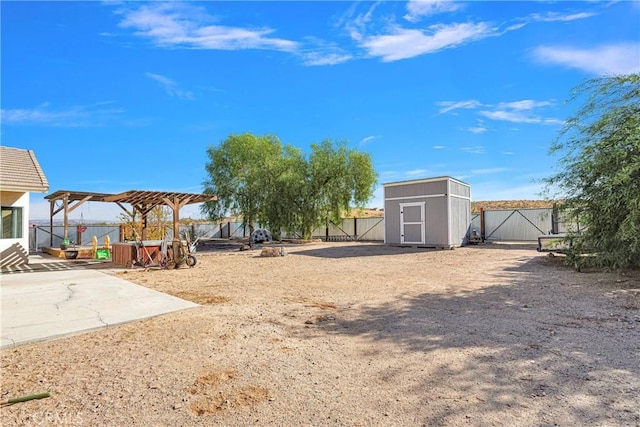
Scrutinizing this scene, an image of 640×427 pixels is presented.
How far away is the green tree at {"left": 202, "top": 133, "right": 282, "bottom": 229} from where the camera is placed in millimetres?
22906

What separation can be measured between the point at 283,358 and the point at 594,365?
303 cm

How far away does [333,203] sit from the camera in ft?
77.2

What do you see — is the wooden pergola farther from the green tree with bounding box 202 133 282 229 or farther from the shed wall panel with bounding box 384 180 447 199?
the shed wall panel with bounding box 384 180 447 199

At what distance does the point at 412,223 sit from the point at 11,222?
1634 centimetres

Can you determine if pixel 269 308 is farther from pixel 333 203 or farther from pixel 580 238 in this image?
pixel 333 203

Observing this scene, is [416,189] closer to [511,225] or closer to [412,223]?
[412,223]

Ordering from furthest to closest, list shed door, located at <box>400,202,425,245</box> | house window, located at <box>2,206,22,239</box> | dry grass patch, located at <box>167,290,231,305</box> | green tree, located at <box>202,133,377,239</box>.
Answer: green tree, located at <box>202,133,377,239</box> → shed door, located at <box>400,202,425,245</box> → house window, located at <box>2,206,22,239</box> → dry grass patch, located at <box>167,290,231,305</box>

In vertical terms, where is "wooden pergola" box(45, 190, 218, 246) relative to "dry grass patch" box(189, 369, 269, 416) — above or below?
above

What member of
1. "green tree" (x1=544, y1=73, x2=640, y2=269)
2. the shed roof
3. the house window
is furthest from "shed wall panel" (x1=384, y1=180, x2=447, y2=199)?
the house window

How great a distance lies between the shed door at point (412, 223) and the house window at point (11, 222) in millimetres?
15838

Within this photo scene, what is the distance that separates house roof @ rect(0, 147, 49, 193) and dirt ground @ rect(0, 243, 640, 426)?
32.8 feet

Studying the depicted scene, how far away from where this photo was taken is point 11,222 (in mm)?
12273

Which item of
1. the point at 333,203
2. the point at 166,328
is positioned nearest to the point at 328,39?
the point at 166,328

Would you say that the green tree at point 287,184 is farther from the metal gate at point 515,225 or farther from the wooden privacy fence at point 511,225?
the metal gate at point 515,225
